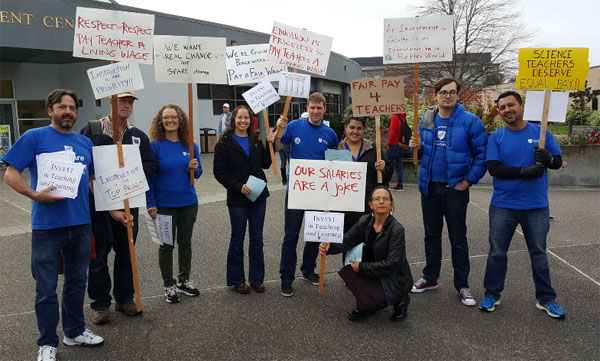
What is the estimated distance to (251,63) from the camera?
492 centimetres

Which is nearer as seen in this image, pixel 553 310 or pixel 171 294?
pixel 553 310

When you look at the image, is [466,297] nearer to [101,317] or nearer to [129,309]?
[129,309]

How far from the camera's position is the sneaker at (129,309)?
4.00 meters

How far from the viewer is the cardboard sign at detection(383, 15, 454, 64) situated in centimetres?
455

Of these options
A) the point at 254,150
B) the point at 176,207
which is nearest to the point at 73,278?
the point at 176,207

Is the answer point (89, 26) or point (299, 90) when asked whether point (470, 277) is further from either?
point (89, 26)

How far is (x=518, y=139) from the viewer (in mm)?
3920

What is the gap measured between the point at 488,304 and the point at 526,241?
65 centimetres

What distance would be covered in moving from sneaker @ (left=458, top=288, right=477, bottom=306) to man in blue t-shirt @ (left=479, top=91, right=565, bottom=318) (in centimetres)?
11

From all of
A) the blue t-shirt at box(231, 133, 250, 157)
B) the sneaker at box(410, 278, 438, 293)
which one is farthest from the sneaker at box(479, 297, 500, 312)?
the blue t-shirt at box(231, 133, 250, 157)

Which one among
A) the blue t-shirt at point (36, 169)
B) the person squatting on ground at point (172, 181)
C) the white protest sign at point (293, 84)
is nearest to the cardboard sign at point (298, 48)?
the white protest sign at point (293, 84)

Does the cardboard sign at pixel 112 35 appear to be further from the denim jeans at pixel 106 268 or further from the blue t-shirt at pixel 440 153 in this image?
the blue t-shirt at pixel 440 153

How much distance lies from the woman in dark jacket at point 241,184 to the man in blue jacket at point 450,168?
1.53 metres

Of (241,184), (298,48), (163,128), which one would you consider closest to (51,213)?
(163,128)
